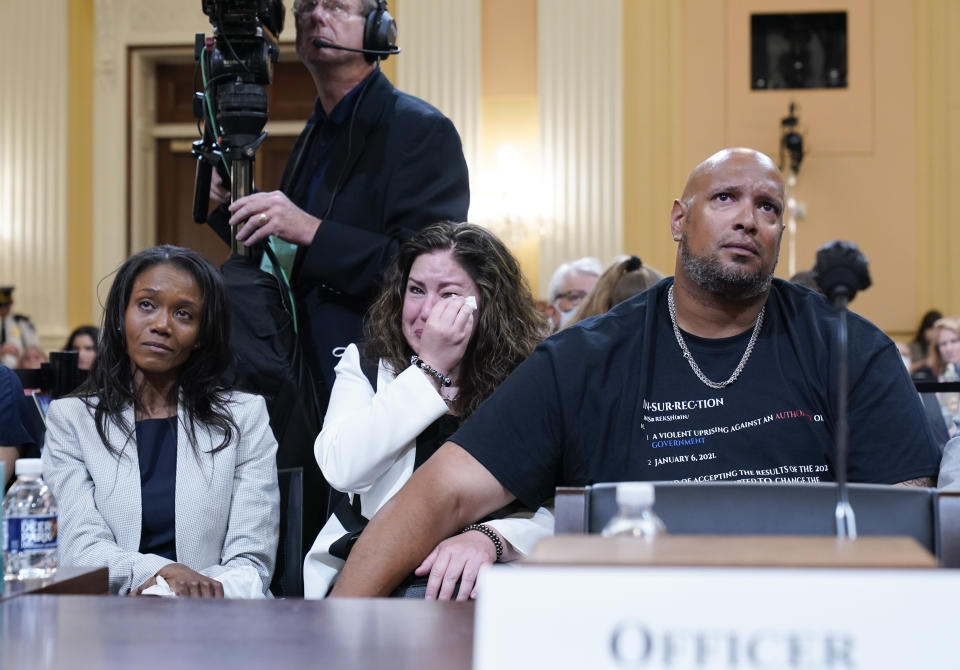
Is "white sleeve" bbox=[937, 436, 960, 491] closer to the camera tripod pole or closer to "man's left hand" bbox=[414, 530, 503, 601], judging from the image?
"man's left hand" bbox=[414, 530, 503, 601]

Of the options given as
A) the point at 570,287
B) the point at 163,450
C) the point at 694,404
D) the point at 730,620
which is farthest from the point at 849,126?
the point at 730,620

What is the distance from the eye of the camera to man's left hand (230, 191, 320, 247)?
233 centimetres

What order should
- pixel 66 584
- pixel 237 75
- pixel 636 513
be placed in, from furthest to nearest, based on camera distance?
1. pixel 237 75
2. pixel 66 584
3. pixel 636 513

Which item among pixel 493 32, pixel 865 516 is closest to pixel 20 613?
pixel 865 516

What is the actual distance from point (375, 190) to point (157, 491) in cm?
82

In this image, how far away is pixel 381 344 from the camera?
86.8 inches

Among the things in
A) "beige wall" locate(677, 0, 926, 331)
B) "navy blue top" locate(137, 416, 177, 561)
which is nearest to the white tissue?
"navy blue top" locate(137, 416, 177, 561)

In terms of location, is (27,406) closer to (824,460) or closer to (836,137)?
(824,460)

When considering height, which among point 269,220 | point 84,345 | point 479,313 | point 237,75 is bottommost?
point 84,345

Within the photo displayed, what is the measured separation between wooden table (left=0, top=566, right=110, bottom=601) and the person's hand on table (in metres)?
0.49

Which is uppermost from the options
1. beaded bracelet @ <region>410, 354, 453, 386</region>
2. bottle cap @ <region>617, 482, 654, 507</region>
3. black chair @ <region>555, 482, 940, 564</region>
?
beaded bracelet @ <region>410, 354, 453, 386</region>

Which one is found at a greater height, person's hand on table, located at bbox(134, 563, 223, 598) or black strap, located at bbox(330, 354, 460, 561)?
black strap, located at bbox(330, 354, 460, 561)

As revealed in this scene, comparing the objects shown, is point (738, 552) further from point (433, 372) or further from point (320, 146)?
point (320, 146)

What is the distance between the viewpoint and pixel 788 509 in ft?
3.65
